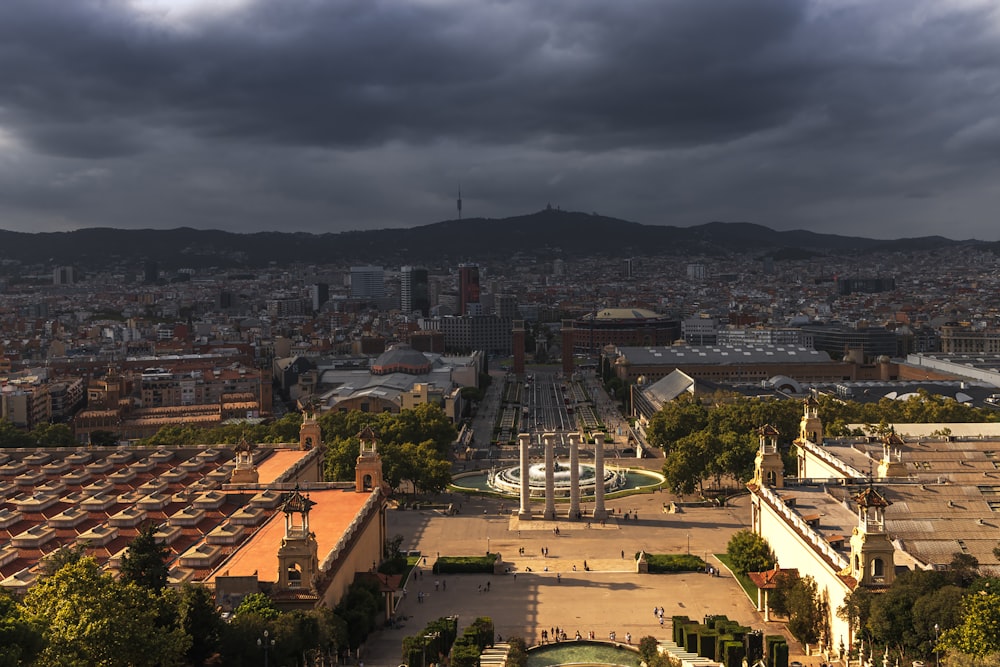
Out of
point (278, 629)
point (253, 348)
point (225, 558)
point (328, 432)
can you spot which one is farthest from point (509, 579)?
point (253, 348)

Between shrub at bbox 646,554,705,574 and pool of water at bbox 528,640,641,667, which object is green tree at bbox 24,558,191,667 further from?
shrub at bbox 646,554,705,574

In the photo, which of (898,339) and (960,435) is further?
(898,339)

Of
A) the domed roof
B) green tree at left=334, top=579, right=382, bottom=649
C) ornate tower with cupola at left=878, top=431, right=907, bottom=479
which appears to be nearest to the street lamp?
green tree at left=334, top=579, right=382, bottom=649

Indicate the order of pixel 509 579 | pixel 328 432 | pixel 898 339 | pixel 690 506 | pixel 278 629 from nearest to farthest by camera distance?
pixel 278 629, pixel 509 579, pixel 690 506, pixel 328 432, pixel 898 339

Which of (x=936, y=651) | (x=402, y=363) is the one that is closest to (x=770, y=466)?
(x=936, y=651)

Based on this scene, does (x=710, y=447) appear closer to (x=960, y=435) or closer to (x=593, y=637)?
(x=960, y=435)

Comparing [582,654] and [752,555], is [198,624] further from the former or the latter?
[752,555]
